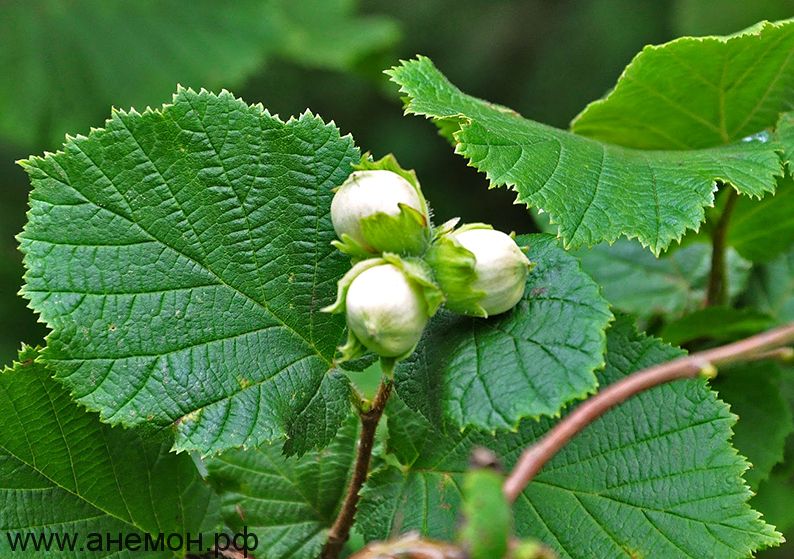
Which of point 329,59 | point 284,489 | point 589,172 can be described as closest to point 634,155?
point 589,172

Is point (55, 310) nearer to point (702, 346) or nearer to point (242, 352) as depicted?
point (242, 352)

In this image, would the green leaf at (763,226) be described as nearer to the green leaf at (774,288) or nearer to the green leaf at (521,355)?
the green leaf at (774,288)

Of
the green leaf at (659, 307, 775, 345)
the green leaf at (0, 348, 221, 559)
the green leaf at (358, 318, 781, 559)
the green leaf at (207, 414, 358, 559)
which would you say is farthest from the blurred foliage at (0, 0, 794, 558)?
the green leaf at (0, 348, 221, 559)

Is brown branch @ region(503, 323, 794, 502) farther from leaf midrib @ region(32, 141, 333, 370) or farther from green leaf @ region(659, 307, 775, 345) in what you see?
green leaf @ region(659, 307, 775, 345)

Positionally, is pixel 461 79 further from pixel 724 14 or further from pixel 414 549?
pixel 414 549

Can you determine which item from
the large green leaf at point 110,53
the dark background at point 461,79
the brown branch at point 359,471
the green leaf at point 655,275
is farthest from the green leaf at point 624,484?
the dark background at point 461,79

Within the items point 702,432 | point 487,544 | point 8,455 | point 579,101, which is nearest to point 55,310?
point 8,455

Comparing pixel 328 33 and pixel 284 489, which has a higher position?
pixel 328 33
